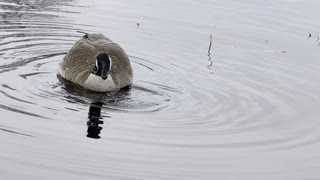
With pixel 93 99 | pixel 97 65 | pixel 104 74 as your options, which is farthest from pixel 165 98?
pixel 97 65

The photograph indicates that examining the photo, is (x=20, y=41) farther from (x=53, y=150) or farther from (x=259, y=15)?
(x=259, y=15)

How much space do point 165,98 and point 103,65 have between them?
5.32 ft

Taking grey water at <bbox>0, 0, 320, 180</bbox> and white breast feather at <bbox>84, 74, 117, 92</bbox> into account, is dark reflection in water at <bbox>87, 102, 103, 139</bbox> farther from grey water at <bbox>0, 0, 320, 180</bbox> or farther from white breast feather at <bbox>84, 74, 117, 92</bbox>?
white breast feather at <bbox>84, 74, 117, 92</bbox>

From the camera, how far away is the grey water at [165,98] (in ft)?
31.2

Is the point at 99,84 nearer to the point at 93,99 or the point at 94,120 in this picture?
the point at 93,99

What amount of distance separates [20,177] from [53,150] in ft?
3.36

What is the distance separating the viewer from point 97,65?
45.0ft

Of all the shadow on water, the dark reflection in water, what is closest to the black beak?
the shadow on water

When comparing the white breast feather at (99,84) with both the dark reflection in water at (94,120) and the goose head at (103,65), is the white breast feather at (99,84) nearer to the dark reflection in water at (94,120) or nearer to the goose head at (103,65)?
the goose head at (103,65)

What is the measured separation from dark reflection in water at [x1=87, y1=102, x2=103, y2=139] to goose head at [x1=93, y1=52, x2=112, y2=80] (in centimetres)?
120

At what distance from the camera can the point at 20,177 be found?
28.2 ft

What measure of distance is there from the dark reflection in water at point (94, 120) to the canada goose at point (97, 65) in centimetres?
126

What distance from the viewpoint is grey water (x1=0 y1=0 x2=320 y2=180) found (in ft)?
31.2

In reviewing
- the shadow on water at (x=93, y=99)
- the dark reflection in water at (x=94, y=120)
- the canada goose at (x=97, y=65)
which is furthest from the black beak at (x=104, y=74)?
the dark reflection in water at (x=94, y=120)
